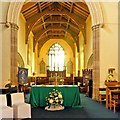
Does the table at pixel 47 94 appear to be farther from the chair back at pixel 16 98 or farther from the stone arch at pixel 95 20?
the stone arch at pixel 95 20

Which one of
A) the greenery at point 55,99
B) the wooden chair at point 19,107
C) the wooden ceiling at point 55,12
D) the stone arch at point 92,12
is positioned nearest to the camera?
the wooden chair at point 19,107

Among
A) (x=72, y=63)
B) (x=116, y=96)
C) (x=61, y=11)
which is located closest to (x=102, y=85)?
(x=116, y=96)

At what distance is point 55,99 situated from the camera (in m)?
7.42

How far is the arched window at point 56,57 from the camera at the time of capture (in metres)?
25.7

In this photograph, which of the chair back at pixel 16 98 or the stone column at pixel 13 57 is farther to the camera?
the stone column at pixel 13 57

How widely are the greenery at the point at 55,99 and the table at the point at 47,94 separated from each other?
435 mm

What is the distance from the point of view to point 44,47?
2548 cm

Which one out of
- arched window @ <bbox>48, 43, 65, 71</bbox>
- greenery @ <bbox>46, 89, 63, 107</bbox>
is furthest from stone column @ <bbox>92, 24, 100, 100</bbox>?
arched window @ <bbox>48, 43, 65, 71</bbox>

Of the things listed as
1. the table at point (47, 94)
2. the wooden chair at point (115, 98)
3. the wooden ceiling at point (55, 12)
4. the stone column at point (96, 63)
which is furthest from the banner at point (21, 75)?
the wooden ceiling at point (55, 12)

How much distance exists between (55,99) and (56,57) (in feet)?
61.5

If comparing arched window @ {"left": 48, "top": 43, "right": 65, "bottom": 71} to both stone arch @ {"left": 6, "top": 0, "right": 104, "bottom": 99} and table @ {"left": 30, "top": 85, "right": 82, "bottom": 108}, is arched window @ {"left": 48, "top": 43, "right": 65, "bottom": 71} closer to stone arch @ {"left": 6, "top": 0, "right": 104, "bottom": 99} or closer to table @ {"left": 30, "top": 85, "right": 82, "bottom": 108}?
stone arch @ {"left": 6, "top": 0, "right": 104, "bottom": 99}

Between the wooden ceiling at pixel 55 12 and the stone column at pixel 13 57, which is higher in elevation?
the wooden ceiling at pixel 55 12

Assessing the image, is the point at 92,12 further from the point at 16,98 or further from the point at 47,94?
the point at 16,98

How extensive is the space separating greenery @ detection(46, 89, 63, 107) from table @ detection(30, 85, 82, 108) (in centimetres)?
43
